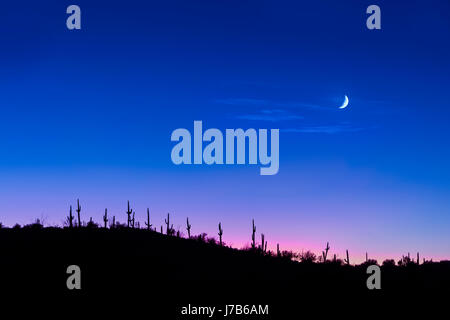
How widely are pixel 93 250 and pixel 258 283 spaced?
1669 cm

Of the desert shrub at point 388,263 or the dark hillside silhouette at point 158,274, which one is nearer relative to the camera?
the dark hillside silhouette at point 158,274

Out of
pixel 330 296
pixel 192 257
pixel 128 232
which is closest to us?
pixel 330 296

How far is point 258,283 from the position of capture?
1554 inches

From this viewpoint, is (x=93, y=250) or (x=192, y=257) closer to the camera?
(x=93, y=250)

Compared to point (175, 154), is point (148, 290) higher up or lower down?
lower down

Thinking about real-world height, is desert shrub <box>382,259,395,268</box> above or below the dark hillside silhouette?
below

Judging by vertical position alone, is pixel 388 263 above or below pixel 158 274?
below

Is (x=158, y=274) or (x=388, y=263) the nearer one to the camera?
(x=158, y=274)

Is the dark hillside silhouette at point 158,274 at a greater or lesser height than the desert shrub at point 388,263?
greater

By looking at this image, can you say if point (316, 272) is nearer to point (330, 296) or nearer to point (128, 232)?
point (330, 296)

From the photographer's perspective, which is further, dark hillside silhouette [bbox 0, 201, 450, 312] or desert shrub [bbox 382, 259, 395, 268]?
desert shrub [bbox 382, 259, 395, 268]
